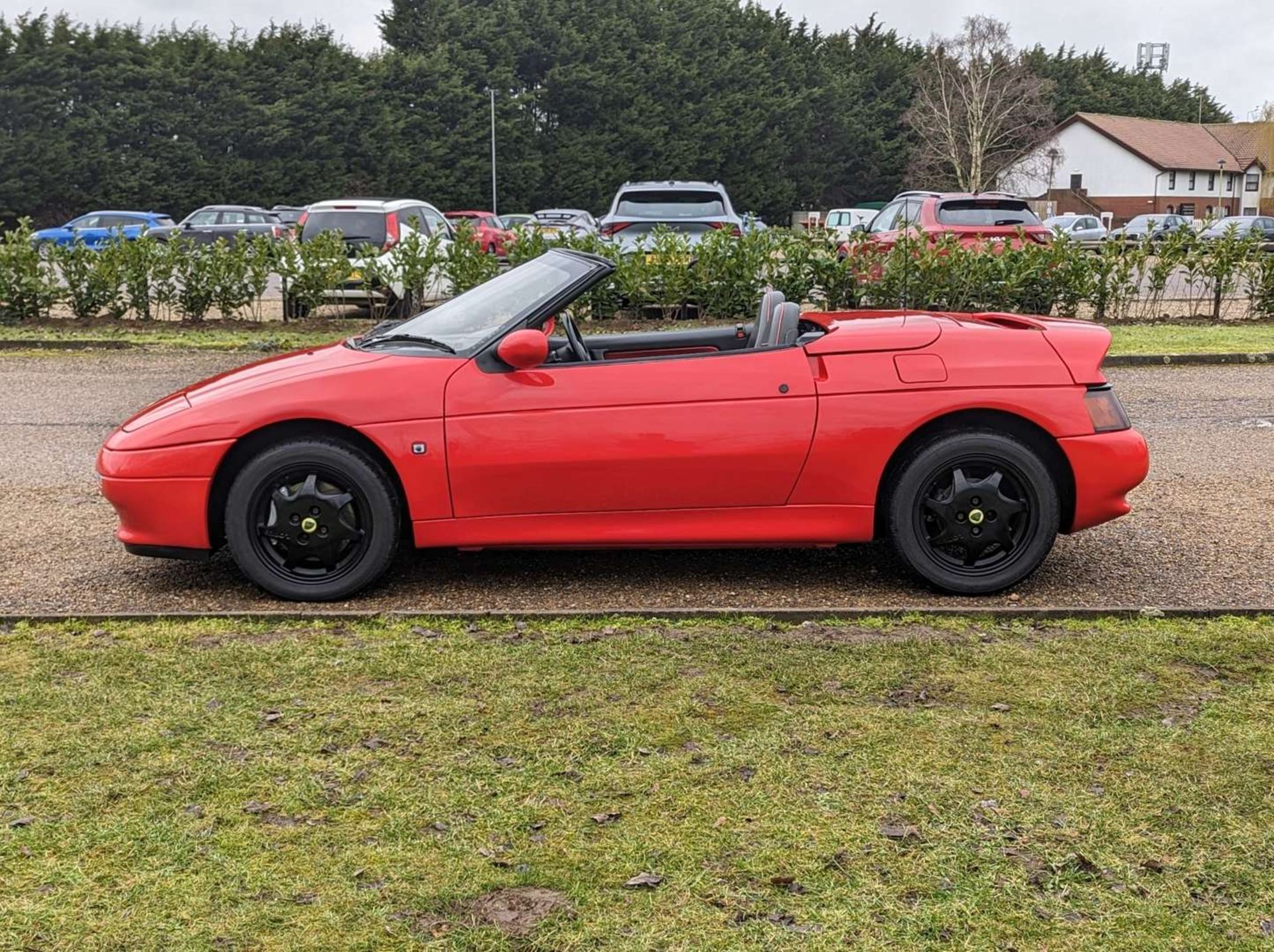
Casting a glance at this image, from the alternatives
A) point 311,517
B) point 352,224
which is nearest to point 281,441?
point 311,517

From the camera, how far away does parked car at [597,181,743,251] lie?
16.2 m

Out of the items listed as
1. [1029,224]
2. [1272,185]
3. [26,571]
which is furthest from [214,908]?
[1272,185]

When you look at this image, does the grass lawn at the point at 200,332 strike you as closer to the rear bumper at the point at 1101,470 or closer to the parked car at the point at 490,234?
the parked car at the point at 490,234

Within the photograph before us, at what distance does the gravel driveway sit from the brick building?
79081 mm

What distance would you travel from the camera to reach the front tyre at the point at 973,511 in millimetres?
5227

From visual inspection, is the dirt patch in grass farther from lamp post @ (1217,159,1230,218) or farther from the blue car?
lamp post @ (1217,159,1230,218)

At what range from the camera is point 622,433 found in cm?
521

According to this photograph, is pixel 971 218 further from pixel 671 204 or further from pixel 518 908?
pixel 518 908

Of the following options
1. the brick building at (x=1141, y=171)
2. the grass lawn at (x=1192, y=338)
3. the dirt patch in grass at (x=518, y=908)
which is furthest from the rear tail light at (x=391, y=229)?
the brick building at (x=1141, y=171)

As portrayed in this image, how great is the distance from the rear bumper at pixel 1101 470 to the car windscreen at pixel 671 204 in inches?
457

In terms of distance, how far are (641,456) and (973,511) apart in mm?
1381

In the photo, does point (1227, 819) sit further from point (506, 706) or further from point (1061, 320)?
point (1061, 320)

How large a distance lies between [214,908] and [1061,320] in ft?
14.7

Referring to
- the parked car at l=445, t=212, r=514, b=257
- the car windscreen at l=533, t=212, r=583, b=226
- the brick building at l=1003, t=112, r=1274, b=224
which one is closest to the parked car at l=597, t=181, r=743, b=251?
the parked car at l=445, t=212, r=514, b=257
